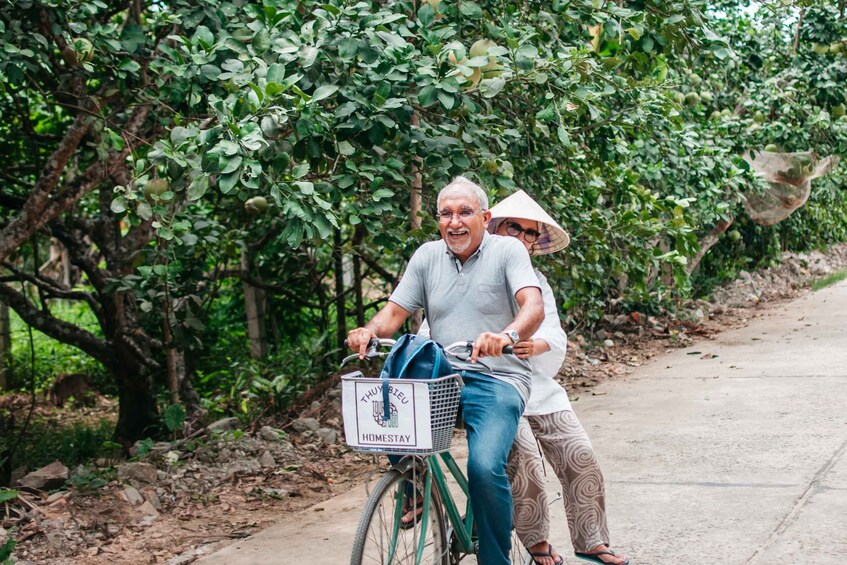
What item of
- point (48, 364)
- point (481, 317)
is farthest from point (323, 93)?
point (48, 364)

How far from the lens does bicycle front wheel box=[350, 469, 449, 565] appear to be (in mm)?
3377

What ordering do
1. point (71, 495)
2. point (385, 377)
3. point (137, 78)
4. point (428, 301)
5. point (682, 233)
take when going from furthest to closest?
point (682, 233), point (137, 78), point (71, 495), point (428, 301), point (385, 377)

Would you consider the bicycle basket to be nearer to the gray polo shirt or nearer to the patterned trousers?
the gray polo shirt

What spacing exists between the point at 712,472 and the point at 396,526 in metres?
2.66

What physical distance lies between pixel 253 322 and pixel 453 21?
5473 millimetres

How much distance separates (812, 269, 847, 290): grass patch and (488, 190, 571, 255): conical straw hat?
12.0 m

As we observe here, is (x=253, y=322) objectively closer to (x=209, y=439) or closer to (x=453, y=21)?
(x=209, y=439)

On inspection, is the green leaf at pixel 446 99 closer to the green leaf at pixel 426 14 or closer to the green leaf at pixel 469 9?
the green leaf at pixel 426 14

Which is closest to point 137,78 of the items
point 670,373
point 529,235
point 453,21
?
point 453,21

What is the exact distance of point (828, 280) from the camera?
15852 millimetres

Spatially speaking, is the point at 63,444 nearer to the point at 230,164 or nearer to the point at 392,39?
the point at 230,164

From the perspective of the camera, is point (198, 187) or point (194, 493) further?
point (194, 493)

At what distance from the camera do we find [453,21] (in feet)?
18.8

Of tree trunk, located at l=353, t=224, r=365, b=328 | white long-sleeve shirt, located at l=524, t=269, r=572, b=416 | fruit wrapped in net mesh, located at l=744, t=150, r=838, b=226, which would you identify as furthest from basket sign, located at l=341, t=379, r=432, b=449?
fruit wrapped in net mesh, located at l=744, t=150, r=838, b=226
